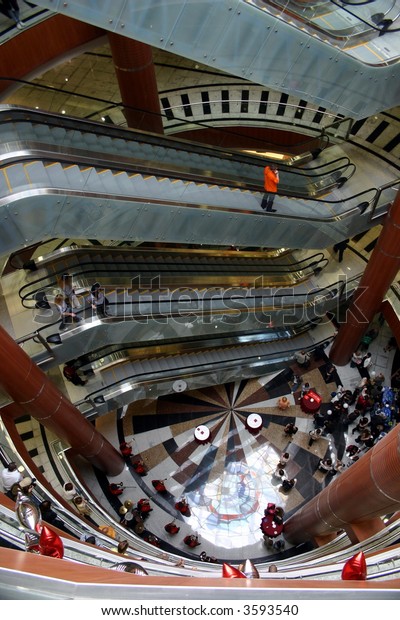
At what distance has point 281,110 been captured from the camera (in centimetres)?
1931

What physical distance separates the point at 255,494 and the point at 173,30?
39.7ft

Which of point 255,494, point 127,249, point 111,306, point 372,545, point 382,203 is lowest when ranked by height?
point 255,494

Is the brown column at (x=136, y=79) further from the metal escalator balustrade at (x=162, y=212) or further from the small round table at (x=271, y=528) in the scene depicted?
the small round table at (x=271, y=528)

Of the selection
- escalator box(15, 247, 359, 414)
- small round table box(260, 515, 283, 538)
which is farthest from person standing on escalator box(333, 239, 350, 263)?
small round table box(260, 515, 283, 538)

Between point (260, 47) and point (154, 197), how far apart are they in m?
3.42

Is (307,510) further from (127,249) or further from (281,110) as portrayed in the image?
(281,110)

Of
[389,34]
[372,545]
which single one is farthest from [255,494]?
[389,34]

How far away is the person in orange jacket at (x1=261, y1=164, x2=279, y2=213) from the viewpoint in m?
12.9

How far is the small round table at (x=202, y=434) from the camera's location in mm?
16531

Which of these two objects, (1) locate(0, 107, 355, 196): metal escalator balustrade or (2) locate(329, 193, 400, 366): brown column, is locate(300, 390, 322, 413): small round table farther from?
(1) locate(0, 107, 355, 196): metal escalator balustrade

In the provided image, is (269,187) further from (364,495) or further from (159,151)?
(364,495)

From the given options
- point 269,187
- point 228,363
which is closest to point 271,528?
point 228,363

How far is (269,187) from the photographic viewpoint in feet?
42.4
